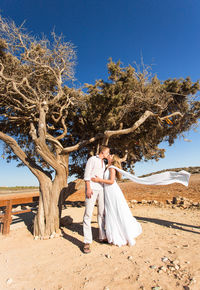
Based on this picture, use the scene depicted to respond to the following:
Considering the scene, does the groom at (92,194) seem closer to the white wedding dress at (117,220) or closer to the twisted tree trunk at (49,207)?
the white wedding dress at (117,220)

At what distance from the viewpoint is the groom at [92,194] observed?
4066 millimetres

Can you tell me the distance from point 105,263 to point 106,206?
128cm

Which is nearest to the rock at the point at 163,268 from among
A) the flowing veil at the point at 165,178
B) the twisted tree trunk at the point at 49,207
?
the flowing veil at the point at 165,178

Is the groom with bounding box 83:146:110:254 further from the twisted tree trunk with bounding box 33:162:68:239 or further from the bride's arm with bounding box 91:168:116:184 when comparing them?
the twisted tree trunk with bounding box 33:162:68:239

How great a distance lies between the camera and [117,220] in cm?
425

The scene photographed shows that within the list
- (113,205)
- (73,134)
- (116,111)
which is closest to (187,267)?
(113,205)

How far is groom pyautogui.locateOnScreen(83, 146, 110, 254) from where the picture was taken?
4.07 meters

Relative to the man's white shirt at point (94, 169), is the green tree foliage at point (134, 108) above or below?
above

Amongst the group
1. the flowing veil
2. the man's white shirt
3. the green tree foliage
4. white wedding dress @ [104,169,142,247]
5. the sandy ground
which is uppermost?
the green tree foliage

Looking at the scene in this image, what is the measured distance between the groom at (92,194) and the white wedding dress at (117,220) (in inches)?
7.6

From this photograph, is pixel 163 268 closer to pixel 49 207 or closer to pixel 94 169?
pixel 94 169

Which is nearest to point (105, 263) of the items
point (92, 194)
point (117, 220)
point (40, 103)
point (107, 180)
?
point (117, 220)

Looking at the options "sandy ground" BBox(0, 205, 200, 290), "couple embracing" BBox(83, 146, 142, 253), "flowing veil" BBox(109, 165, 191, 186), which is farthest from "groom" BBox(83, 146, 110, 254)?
"flowing veil" BBox(109, 165, 191, 186)

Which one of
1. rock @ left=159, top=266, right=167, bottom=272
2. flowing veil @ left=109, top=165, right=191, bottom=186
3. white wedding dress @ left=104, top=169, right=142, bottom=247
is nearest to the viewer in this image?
rock @ left=159, top=266, right=167, bottom=272
